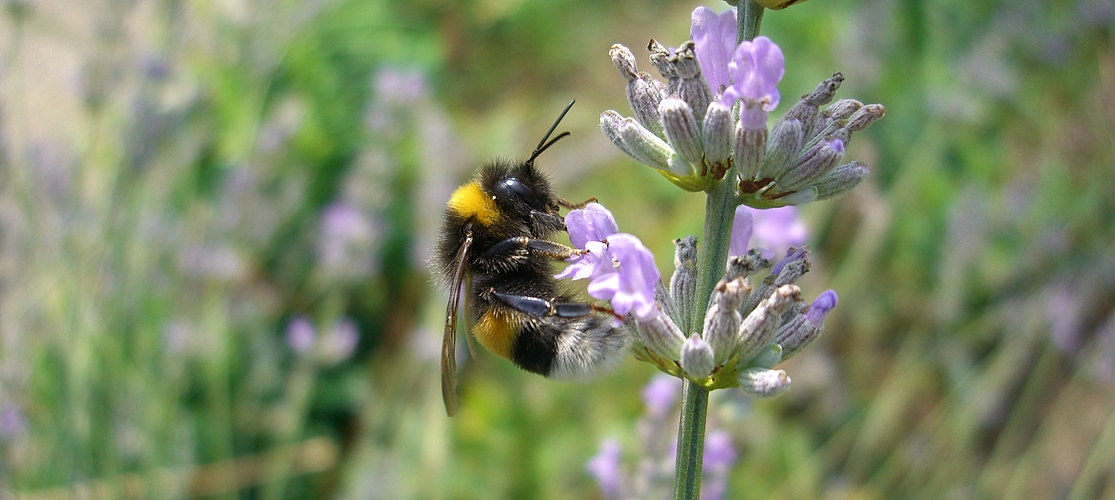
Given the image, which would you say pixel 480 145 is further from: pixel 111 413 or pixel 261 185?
pixel 111 413

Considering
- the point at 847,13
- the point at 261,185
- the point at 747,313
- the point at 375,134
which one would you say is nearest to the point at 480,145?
the point at 375,134

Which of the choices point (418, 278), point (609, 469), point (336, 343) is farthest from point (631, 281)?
point (418, 278)

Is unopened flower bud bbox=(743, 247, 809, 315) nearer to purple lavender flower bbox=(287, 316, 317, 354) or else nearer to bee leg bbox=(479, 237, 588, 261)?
bee leg bbox=(479, 237, 588, 261)

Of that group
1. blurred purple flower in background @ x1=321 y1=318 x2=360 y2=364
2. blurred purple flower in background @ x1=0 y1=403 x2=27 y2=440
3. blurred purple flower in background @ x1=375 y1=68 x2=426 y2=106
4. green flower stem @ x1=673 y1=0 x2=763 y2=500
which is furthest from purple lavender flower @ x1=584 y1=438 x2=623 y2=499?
blurred purple flower in background @ x1=375 y1=68 x2=426 y2=106

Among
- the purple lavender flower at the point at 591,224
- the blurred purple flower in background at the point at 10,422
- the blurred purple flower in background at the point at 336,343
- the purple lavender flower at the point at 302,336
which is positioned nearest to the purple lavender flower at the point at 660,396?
the purple lavender flower at the point at 591,224

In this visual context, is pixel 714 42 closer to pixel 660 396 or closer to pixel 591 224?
pixel 591 224

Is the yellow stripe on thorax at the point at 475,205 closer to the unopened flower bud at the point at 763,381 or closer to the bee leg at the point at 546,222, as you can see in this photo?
the bee leg at the point at 546,222
